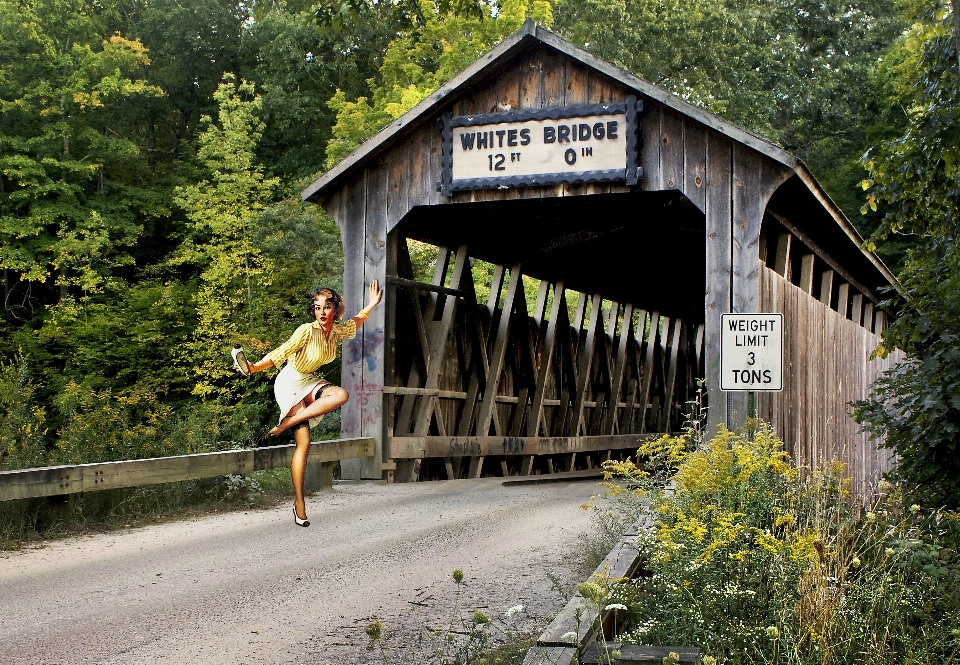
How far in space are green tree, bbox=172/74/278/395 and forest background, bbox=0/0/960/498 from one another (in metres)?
0.08

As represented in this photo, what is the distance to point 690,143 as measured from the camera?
11.3 m

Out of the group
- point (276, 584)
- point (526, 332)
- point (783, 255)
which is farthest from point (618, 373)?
point (276, 584)

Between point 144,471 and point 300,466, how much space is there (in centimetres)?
120

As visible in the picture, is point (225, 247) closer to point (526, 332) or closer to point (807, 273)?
point (526, 332)

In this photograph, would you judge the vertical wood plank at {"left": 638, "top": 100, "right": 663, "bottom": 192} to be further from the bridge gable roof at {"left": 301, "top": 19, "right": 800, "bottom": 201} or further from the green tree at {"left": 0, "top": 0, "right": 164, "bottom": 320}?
the green tree at {"left": 0, "top": 0, "right": 164, "bottom": 320}

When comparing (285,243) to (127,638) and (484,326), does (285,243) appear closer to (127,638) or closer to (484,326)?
(484,326)

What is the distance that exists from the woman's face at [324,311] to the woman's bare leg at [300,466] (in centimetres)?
106

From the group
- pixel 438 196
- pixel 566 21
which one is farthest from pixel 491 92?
pixel 566 21

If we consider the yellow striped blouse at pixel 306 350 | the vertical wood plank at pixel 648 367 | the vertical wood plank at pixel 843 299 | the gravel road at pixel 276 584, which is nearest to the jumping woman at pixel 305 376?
the yellow striped blouse at pixel 306 350

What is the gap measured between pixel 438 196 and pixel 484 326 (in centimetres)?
360

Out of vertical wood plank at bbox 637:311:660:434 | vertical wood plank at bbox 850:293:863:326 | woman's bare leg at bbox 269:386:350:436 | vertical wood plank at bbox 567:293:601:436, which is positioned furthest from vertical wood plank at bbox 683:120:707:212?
vertical wood plank at bbox 637:311:660:434

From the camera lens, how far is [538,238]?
52.3ft

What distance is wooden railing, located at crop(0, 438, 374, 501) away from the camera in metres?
7.62

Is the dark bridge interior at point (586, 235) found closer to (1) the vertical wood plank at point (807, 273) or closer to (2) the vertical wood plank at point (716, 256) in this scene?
(2) the vertical wood plank at point (716, 256)
